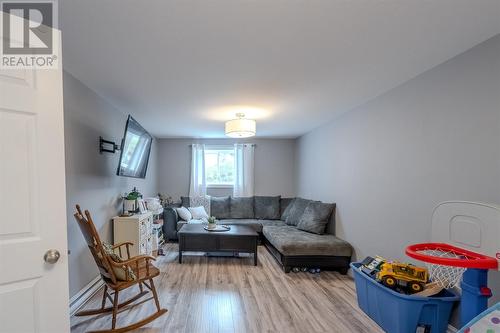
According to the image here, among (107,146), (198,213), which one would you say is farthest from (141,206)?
(198,213)

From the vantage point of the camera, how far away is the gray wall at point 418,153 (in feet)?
5.59

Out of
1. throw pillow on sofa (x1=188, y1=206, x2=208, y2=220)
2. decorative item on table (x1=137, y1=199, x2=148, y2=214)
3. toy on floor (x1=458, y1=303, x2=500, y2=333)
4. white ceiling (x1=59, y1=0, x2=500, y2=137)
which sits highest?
white ceiling (x1=59, y1=0, x2=500, y2=137)

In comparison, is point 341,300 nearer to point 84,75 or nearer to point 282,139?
point 84,75

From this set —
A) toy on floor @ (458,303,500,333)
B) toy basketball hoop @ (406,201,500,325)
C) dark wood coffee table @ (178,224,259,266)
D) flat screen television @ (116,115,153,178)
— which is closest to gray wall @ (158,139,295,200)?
flat screen television @ (116,115,153,178)

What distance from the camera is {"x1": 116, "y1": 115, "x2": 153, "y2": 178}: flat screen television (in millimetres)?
2902

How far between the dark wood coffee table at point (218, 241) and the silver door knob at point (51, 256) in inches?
102

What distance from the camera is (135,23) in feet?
4.86

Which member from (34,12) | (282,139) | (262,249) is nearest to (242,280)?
(262,249)

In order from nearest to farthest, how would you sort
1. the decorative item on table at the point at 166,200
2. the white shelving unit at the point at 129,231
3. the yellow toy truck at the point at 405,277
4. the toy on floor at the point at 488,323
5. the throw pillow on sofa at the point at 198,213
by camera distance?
1. the toy on floor at the point at 488,323
2. the yellow toy truck at the point at 405,277
3. the white shelving unit at the point at 129,231
4. the throw pillow on sofa at the point at 198,213
5. the decorative item on table at the point at 166,200

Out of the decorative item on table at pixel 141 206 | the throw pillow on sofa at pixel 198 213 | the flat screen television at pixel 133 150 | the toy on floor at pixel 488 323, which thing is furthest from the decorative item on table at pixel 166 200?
the toy on floor at pixel 488 323

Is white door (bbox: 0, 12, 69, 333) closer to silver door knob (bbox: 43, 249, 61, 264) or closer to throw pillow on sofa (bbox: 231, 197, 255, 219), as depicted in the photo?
silver door knob (bbox: 43, 249, 61, 264)

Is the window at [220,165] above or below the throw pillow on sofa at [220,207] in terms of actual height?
above

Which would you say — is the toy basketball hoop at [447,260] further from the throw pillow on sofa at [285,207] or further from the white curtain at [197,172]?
the white curtain at [197,172]

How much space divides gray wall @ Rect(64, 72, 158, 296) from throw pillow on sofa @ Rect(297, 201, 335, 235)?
2939 millimetres
